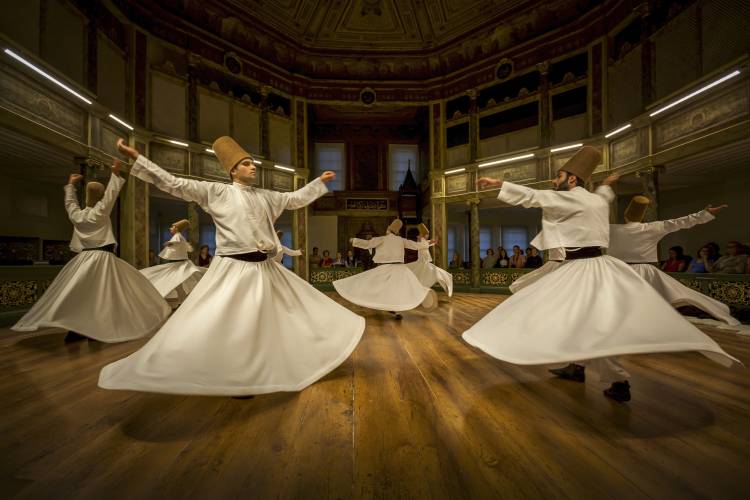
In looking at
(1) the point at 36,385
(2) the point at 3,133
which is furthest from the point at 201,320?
(2) the point at 3,133

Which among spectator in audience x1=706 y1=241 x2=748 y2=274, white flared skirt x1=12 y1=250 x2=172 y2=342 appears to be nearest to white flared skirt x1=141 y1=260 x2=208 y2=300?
white flared skirt x1=12 y1=250 x2=172 y2=342

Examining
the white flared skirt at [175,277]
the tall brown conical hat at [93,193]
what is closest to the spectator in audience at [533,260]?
the white flared skirt at [175,277]

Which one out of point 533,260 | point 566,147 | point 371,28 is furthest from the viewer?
point 371,28

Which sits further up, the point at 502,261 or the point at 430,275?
the point at 502,261

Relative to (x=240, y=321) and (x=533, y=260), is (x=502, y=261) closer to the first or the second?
(x=533, y=260)

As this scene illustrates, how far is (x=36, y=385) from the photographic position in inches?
92.7

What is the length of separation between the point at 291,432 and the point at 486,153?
10.5 m

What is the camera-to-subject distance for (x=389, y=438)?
1604 millimetres

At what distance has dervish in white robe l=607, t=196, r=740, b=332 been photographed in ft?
12.1

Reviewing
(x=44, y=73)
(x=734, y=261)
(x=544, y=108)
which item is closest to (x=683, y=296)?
(x=734, y=261)

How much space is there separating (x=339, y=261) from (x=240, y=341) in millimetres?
10164

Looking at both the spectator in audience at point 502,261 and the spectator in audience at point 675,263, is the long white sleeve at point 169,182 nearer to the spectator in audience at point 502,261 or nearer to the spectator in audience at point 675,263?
the spectator in audience at point 675,263

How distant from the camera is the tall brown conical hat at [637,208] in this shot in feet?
13.2

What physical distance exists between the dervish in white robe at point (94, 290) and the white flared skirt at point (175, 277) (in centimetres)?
151
